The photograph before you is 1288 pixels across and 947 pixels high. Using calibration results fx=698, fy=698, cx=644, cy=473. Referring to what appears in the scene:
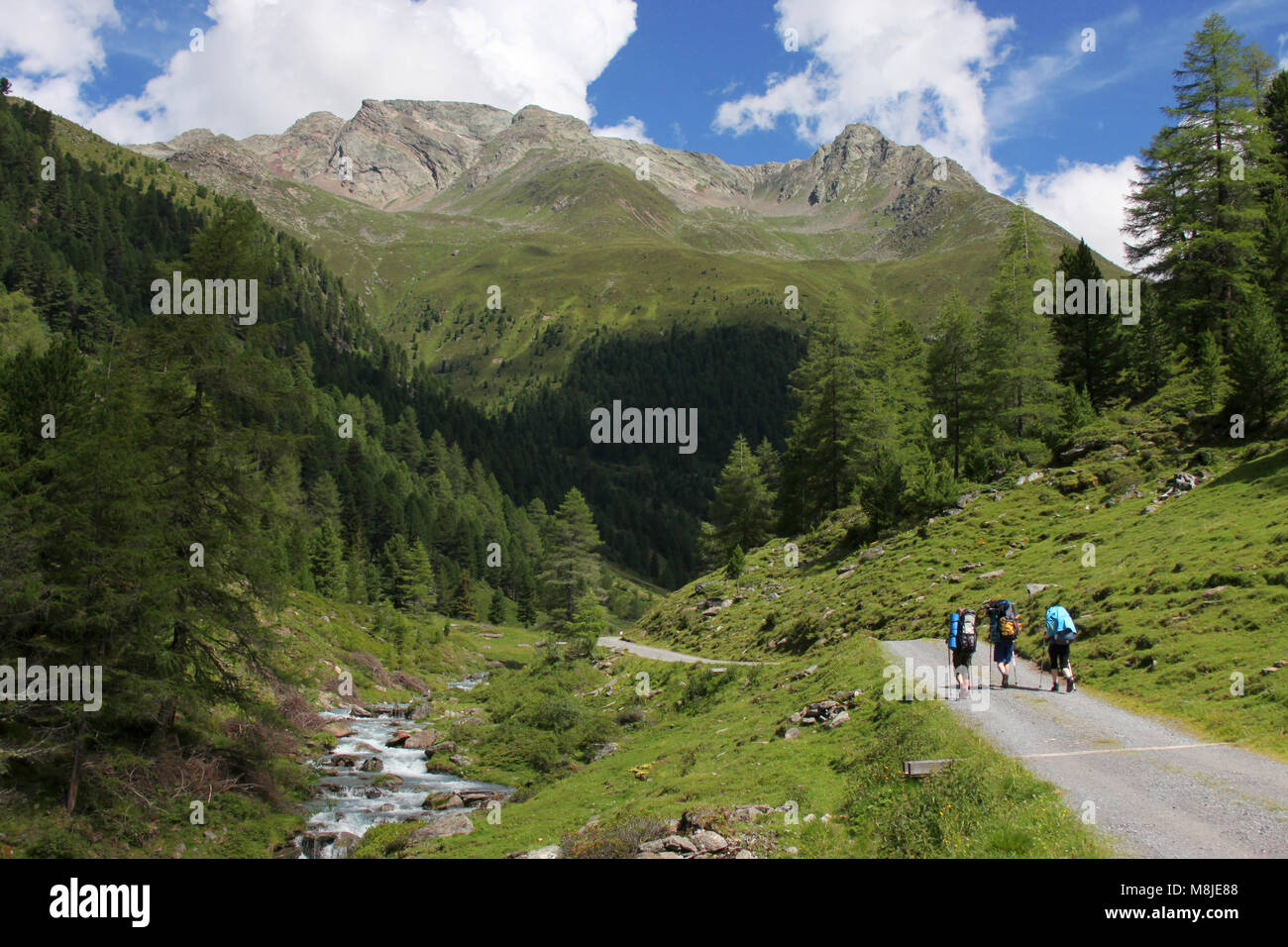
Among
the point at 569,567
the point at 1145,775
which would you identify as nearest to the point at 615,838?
the point at 1145,775

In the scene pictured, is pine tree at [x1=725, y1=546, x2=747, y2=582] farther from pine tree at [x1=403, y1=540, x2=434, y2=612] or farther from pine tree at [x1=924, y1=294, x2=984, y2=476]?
pine tree at [x1=403, y1=540, x2=434, y2=612]

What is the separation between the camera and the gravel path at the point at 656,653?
36856 millimetres

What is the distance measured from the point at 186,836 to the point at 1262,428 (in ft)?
147

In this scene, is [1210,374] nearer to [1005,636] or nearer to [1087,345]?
[1087,345]

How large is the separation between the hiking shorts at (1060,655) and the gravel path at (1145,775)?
2.59 ft

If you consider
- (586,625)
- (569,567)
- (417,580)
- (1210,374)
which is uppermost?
(1210,374)

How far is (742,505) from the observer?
71.8 m

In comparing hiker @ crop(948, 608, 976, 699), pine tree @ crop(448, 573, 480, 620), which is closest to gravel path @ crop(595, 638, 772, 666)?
hiker @ crop(948, 608, 976, 699)

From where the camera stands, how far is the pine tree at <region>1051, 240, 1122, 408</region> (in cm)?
4841

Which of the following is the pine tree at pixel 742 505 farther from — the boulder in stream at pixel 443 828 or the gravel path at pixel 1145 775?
the gravel path at pixel 1145 775

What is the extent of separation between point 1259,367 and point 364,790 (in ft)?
140
